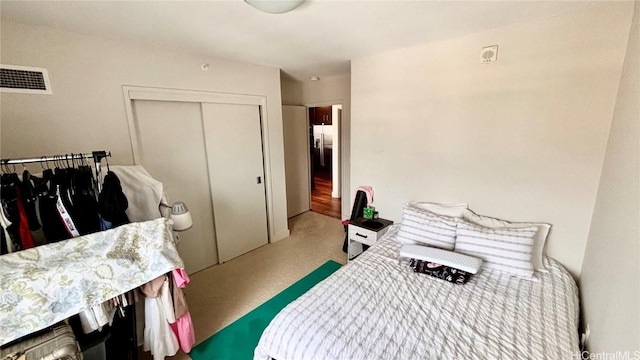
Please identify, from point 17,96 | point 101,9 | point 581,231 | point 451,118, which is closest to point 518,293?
point 581,231

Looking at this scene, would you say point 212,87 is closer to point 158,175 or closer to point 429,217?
point 158,175

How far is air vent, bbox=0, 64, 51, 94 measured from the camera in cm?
172

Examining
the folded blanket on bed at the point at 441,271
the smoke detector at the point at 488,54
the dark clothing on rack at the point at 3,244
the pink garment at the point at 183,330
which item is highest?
the smoke detector at the point at 488,54

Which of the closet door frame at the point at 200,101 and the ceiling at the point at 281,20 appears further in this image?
the closet door frame at the point at 200,101

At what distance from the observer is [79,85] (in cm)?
197

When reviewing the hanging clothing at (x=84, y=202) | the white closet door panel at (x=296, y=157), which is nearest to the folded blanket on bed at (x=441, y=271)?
the hanging clothing at (x=84, y=202)

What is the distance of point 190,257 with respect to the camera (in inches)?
113

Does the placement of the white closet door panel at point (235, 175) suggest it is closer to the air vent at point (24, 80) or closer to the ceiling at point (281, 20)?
the ceiling at point (281, 20)

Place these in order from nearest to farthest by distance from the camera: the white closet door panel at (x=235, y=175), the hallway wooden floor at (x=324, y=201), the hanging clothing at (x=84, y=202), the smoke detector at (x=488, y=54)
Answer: the hanging clothing at (x=84, y=202), the smoke detector at (x=488, y=54), the white closet door panel at (x=235, y=175), the hallway wooden floor at (x=324, y=201)

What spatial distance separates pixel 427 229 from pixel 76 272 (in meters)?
2.37

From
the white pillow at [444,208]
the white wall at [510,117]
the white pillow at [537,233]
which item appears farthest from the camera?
the white pillow at [444,208]

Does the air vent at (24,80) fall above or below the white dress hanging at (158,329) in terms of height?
above

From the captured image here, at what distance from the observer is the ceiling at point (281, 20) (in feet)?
5.25

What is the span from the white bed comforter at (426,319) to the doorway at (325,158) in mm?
2912
